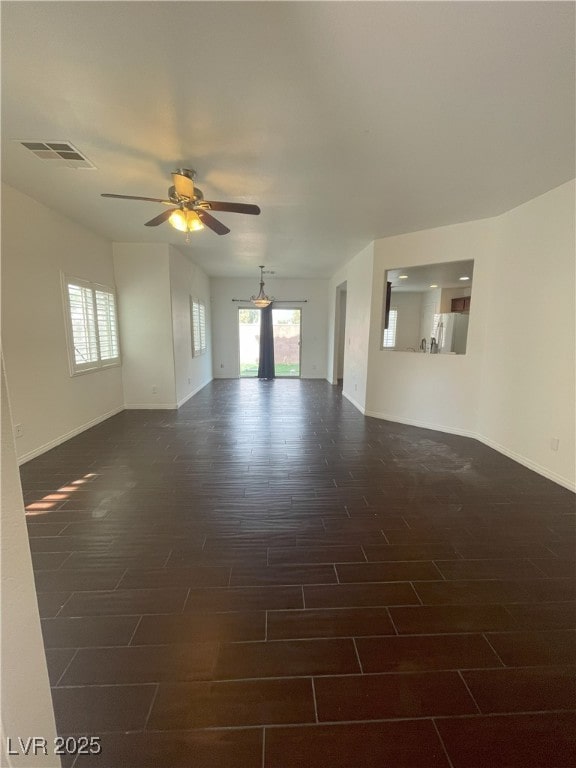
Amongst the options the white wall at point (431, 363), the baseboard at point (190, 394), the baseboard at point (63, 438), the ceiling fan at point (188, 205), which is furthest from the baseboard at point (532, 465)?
the baseboard at point (63, 438)

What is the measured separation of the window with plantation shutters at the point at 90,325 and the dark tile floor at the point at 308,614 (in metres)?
1.73

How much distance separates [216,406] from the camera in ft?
19.3

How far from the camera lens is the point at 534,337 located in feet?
10.8

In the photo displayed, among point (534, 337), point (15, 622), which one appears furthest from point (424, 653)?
point (534, 337)

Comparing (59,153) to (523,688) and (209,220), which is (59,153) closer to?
(209,220)

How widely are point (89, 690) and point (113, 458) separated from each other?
252 cm

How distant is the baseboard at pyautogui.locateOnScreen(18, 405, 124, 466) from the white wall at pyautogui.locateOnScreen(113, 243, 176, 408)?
648 mm

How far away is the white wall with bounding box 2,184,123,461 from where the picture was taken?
10.6ft

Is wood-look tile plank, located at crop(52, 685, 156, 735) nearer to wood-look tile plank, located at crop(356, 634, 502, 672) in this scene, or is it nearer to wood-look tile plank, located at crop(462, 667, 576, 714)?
wood-look tile plank, located at crop(356, 634, 502, 672)

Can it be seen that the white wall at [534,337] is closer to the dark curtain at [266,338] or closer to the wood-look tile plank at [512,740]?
the wood-look tile plank at [512,740]

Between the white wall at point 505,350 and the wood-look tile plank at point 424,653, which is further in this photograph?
the white wall at point 505,350

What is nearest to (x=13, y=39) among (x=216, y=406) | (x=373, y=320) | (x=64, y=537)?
(x=64, y=537)

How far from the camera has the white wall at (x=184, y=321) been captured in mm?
5539

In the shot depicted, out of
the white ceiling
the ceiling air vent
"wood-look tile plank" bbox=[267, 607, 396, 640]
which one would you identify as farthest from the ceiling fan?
"wood-look tile plank" bbox=[267, 607, 396, 640]
